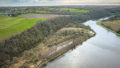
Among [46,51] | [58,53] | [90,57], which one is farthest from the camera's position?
[46,51]

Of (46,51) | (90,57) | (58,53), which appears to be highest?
(46,51)

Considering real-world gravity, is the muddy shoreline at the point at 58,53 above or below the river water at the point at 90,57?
above

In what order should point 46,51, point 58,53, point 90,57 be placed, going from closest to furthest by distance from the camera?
point 90,57 < point 58,53 < point 46,51

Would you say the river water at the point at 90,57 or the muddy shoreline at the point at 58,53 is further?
the muddy shoreline at the point at 58,53

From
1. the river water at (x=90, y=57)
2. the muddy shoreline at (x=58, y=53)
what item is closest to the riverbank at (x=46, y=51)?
the muddy shoreline at (x=58, y=53)

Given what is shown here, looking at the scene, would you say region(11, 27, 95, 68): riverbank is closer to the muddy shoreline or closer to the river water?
the muddy shoreline

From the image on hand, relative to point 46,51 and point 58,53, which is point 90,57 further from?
point 46,51

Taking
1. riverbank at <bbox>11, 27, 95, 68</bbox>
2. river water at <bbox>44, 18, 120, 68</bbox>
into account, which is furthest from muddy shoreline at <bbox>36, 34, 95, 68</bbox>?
river water at <bbox>44, 18, 120, 68</bbox>

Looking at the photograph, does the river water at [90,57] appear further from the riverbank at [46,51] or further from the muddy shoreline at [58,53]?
the riverbank at [46,51]

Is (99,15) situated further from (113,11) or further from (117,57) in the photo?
(117,57)

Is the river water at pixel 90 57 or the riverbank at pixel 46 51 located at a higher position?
the riverbank at pixel 46 51

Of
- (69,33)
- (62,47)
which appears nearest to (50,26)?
(69,33)

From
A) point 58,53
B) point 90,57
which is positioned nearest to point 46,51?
point 58,53
